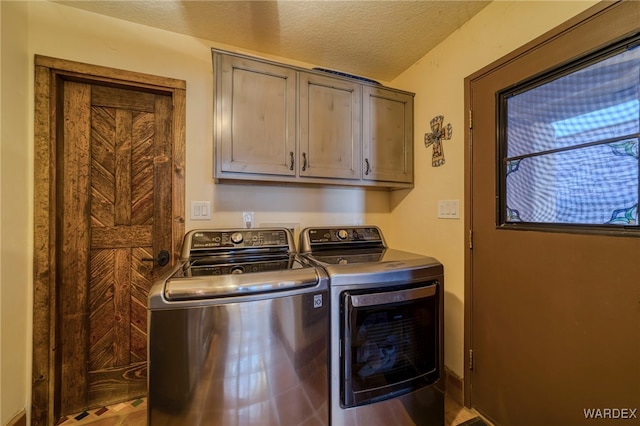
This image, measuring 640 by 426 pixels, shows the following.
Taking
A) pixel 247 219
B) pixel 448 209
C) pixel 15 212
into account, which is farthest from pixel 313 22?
pixel 15 212

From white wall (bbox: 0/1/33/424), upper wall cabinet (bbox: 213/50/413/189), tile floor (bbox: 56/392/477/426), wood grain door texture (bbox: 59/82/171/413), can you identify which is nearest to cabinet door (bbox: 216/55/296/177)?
upper wall cabinet (bbox: 213/50/413/189)

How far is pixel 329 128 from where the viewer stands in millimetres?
1772

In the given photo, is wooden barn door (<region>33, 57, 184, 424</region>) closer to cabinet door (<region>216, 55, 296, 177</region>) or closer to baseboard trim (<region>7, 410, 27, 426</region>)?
baseboard trim (<region>7, 410, 27, 426</region>)

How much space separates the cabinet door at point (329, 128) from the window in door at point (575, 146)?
0.89 meters

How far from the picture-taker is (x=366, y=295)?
1.19 meters

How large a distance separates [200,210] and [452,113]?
1.85m

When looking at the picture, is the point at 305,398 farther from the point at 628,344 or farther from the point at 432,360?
the point at 628,344

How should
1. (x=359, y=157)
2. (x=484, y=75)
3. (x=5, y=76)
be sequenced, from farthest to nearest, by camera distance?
1. (x=359, y=157)
2. (x=484, y=75)
3. (x=5, y=76)

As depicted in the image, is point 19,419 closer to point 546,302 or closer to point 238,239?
point 238,239

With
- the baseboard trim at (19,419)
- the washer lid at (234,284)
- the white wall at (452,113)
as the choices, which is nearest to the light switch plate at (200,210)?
the washer lid at (234,284)

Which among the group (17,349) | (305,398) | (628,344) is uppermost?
(628,344)

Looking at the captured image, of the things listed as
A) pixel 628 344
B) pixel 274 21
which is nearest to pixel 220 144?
pixel 274 21

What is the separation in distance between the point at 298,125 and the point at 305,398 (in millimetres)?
1526

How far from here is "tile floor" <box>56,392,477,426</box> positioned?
4.78 feet
